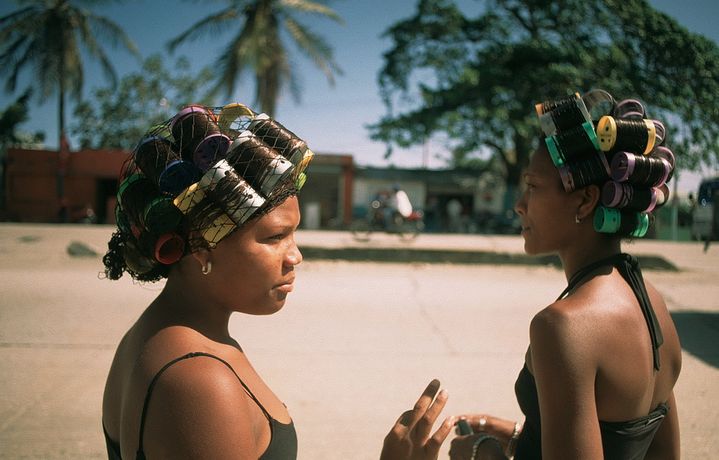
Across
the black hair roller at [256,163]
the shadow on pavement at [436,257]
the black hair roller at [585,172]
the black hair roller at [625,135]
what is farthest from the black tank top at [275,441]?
the shadow on pavement at [436,257]

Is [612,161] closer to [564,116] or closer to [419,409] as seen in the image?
[564,116]

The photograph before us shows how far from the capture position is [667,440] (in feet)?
4.86

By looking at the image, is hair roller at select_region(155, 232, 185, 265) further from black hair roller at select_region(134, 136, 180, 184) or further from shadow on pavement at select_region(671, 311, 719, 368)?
shadow on pavement at select_region(671, 311, 719, 368)

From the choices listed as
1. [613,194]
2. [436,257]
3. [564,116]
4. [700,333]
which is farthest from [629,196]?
[436,257]

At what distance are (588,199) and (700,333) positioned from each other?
5.45m

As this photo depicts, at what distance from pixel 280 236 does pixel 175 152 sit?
32cm

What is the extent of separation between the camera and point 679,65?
36.7 ft

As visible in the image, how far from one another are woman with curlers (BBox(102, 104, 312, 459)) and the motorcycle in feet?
45.0

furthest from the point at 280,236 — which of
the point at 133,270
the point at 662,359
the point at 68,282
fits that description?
the point at 68,282

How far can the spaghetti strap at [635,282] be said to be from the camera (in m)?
1.30

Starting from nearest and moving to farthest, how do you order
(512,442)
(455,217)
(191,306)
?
1. (191,306)
2. (512,442)
3. (455,217)

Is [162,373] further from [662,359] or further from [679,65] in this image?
[679,65]

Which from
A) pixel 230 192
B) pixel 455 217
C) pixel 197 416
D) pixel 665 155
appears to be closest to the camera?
pixel 197 416

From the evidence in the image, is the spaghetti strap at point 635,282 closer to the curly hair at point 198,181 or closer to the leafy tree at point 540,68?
Answer: the curly hair at point 198,181
